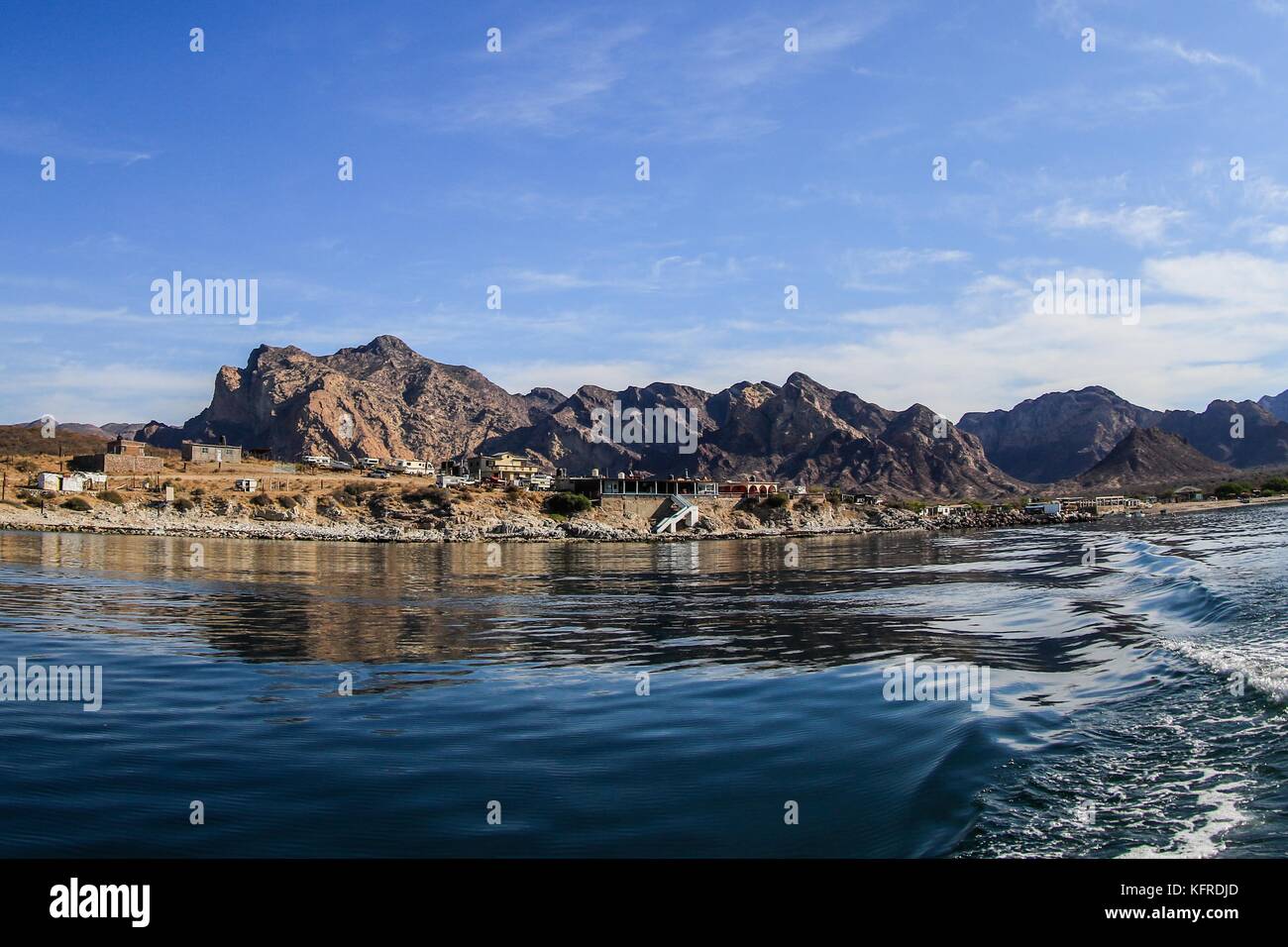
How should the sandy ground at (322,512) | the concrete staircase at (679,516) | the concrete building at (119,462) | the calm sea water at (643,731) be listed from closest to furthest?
the calm sea water at (643,731)
the sandy ground at (322,512)
the concrete building at (119,462)
the concrete staircase at (679,516)

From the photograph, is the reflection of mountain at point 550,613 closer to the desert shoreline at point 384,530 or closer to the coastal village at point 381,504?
the desert shoreline at point 384,530

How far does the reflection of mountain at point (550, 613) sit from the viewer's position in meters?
22.1

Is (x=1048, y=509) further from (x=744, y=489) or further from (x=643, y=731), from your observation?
(x=643, y=731)

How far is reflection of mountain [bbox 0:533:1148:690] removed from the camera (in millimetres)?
22062

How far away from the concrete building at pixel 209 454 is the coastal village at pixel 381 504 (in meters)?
0.23

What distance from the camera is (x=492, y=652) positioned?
22.6 meters

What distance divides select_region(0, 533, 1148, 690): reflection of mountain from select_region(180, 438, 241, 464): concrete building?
266 ft

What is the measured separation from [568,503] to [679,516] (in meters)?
18.0

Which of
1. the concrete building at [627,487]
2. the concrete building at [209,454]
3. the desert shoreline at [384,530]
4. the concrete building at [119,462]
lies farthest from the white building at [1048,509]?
the concrete building at [119,462]

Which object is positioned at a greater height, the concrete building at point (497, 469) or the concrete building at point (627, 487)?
the concrete building at point (497, 469)

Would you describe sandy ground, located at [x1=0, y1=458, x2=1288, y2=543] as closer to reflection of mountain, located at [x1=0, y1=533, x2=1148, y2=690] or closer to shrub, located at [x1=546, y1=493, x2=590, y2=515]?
shrub, located at [x1=546, y1=493, x2=590, y2=515]

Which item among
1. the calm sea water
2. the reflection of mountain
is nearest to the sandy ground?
the reflection of mountain
